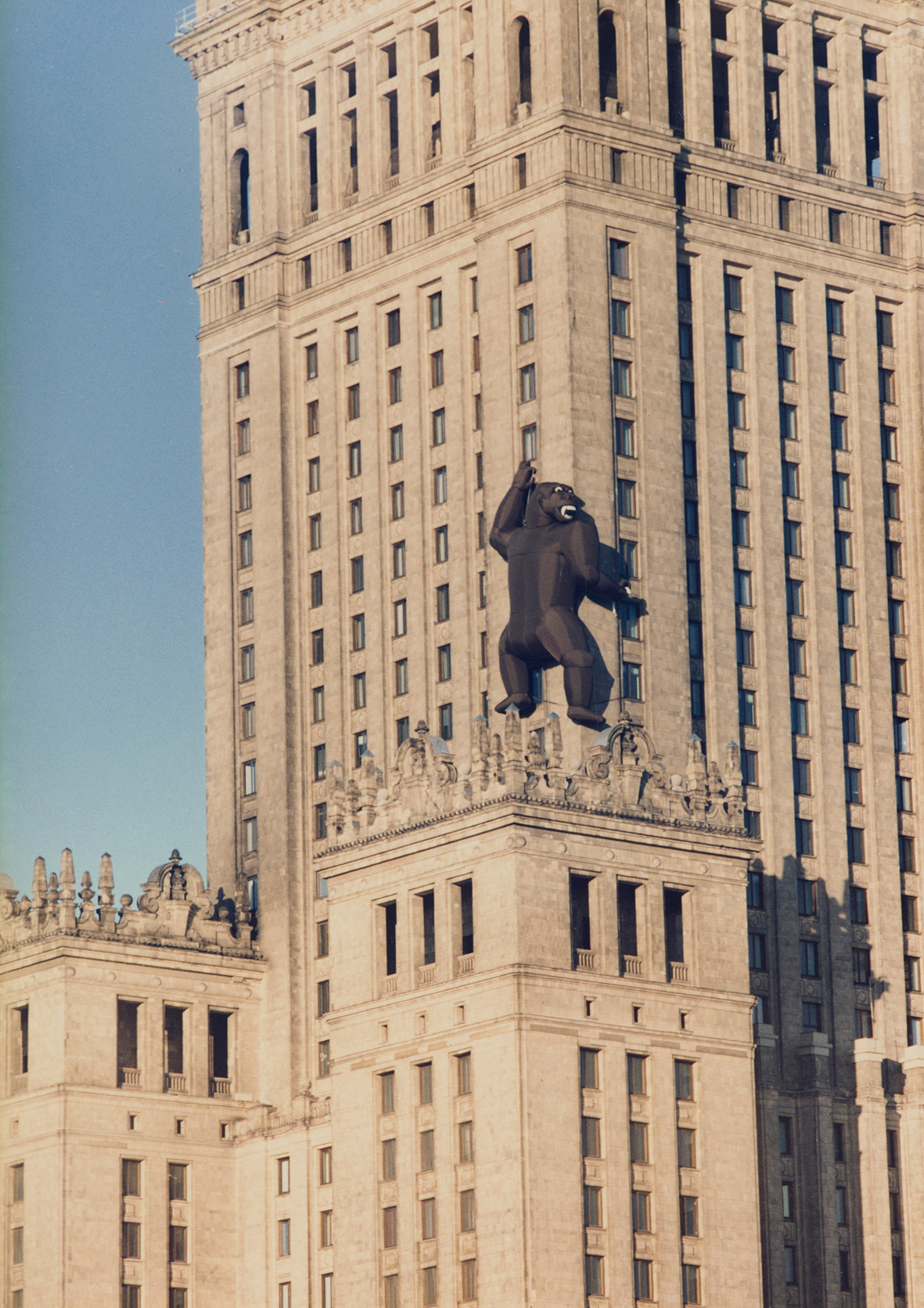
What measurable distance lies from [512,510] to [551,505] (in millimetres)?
2108

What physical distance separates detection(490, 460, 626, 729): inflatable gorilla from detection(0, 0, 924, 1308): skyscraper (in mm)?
1127

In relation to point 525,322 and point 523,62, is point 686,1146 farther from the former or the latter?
point 523,62

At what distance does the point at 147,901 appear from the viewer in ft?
456

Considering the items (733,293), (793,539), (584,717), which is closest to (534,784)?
(584,717)

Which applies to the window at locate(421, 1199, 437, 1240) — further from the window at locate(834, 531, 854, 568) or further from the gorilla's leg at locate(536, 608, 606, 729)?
the window at locate(834, 531, 854, 568)

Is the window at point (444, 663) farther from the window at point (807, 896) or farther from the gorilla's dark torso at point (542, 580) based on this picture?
the window at point (807, 896)

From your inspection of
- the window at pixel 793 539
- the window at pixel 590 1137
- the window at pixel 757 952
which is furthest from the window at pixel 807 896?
the window at pixel 590 1137

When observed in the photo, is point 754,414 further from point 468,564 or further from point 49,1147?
point 49,1147

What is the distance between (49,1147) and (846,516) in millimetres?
38982

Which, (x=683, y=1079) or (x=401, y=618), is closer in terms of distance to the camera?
(x=683, y=1079)

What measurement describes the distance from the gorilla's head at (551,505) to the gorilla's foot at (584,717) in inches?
266

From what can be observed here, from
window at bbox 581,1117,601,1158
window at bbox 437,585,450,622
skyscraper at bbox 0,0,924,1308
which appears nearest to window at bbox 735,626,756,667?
skyscraper at bbox 0,0,924,1308

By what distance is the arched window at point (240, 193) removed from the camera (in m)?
153

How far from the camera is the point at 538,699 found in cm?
13350
